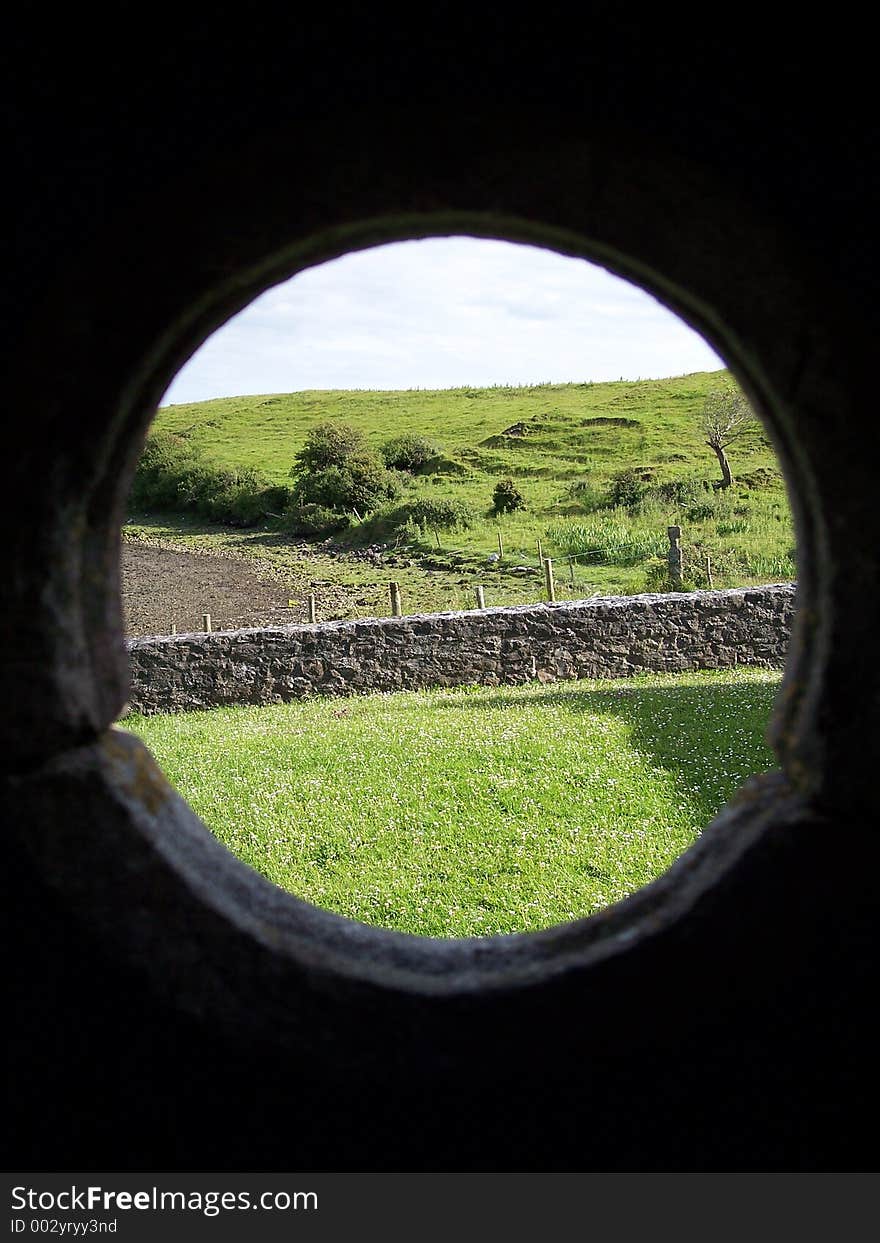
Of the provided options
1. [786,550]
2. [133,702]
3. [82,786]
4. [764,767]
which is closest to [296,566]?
[786,550]

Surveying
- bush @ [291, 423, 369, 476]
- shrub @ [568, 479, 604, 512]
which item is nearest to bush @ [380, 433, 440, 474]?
bush @ [291, 423, 369, 476]

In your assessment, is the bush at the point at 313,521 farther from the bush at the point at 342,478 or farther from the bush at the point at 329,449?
the bush at the point at 329,449

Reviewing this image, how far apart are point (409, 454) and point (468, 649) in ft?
106

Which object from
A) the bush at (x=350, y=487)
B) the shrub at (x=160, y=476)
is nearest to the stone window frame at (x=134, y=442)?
the bush at (x=350, y=487)

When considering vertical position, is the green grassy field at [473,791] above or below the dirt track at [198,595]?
below

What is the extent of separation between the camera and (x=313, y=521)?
35.3m

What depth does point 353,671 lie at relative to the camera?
13156 millimetres

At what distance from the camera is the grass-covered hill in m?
23.4

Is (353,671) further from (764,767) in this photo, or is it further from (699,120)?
(699,120)

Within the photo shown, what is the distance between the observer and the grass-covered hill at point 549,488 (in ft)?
76.7

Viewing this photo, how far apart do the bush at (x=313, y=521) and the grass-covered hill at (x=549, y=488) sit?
2.17ft

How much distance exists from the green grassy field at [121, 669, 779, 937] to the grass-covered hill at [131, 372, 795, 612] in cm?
956

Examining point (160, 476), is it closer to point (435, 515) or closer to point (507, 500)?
point (435, 515)

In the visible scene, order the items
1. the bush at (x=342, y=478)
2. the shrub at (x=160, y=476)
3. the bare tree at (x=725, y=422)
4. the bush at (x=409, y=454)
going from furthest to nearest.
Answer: the shrub at (x=160, y=476) → the bush at (x=409, y=454) → the bare tree at (x=725, y=422) → the bush at (x=342, y=478)
